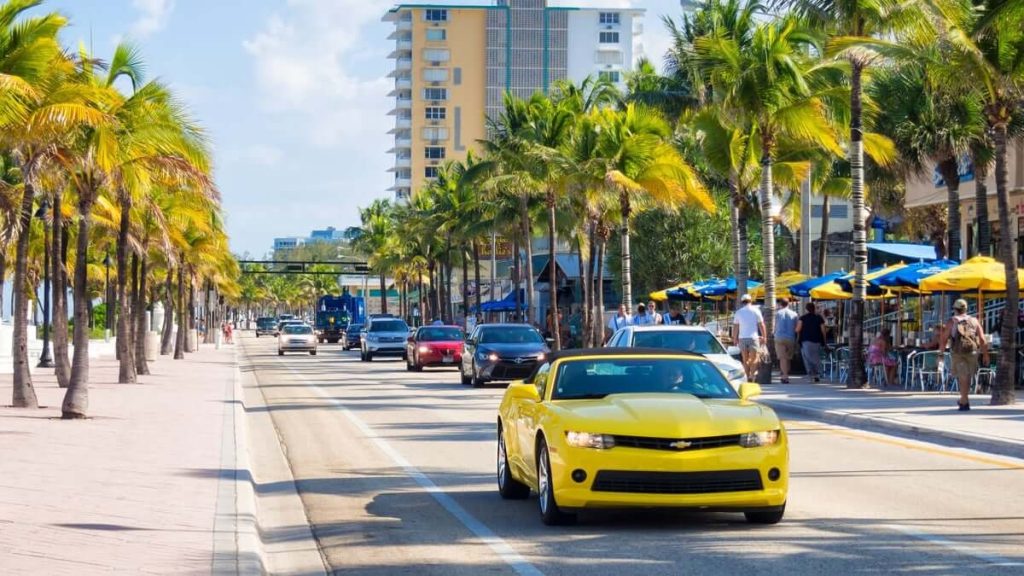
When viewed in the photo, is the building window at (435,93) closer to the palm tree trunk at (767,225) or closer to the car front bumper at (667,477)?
the palm tree trunk at (767,225)

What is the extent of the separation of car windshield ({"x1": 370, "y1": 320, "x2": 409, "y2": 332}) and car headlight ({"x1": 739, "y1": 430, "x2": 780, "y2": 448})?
4683cm

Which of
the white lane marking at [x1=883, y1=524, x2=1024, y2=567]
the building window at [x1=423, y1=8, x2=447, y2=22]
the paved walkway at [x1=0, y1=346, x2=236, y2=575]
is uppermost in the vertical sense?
the building window at [x1=423, y1=8, x2=447, y2=22]

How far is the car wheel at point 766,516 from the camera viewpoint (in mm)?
11031

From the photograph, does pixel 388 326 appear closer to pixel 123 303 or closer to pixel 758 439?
pixel 123 303

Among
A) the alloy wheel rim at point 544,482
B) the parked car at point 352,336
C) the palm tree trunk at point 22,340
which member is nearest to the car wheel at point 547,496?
the alloy wheel rim at point 544,482

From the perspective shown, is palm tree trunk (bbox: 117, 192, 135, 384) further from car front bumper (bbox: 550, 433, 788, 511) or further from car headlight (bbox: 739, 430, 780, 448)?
car headlight (bbox: 739, 430, 780, 448)

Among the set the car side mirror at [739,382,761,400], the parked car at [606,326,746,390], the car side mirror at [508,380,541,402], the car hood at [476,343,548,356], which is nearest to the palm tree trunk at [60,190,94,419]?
the parked car at [606,326,746,390]

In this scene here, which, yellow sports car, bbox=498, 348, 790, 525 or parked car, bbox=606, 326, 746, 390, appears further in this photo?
parked car, bbox=606, 326, 746, 390

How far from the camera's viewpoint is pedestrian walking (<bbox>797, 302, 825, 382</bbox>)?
34938mm

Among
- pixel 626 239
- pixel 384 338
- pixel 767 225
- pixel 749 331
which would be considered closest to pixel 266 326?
pixel 384 338

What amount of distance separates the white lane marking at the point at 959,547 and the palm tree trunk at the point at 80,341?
49.2 ft

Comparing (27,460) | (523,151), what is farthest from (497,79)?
(27,460)

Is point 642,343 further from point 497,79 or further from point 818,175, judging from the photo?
point 497,79

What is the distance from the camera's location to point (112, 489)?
1338cm
